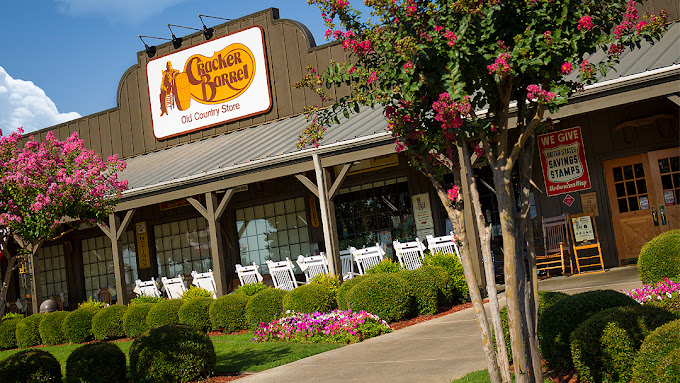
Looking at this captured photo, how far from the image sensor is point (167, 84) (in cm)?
1823

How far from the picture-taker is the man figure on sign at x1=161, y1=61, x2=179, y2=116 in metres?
18.1

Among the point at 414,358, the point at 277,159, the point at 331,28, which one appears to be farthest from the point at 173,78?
the point at 331,28

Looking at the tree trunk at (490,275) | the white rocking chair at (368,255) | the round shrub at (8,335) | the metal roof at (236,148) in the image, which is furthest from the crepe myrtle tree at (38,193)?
the round shrub at (8,335)

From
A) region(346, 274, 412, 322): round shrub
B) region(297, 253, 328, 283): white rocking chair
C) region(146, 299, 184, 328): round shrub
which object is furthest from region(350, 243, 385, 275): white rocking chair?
region(146, 299, 184, 328): round shrub

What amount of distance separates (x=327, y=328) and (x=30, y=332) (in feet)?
24.9

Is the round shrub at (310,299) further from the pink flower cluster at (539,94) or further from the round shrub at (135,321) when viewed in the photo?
the pink flower cluster at (539,94)

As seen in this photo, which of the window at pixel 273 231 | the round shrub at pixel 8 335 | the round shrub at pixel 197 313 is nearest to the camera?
the round shrub at pixel 197 313

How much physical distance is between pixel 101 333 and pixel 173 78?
8.22 metres

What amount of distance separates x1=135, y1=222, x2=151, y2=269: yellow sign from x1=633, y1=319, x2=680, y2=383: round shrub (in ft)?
50.7

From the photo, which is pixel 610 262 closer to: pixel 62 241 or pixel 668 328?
pixel 668 328

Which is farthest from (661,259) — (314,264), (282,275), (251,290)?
(282,275)

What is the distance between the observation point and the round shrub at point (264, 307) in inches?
409

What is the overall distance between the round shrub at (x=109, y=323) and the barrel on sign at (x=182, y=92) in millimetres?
7174

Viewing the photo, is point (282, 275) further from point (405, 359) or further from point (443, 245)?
point (405, 359)
